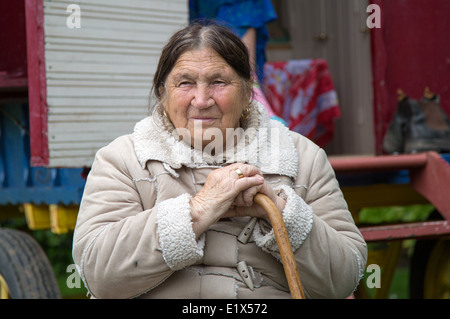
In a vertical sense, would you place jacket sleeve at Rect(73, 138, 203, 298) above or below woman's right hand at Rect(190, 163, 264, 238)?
below

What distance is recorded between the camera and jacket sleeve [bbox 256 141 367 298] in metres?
2.05

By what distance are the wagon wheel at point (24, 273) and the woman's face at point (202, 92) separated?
1781 millimetres

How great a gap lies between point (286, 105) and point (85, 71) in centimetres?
276

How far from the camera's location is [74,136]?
3.23 metres

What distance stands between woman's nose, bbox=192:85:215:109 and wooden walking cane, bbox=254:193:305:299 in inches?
16.0

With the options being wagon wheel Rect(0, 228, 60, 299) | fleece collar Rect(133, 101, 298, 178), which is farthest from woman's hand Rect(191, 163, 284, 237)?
wagon wheel Rect(0, 228, 60, 299)

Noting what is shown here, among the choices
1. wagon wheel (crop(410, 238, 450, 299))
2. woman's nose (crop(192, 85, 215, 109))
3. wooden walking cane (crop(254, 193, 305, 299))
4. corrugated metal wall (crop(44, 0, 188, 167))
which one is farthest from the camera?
wagon wheel (crop(410, 238, 450, 299))

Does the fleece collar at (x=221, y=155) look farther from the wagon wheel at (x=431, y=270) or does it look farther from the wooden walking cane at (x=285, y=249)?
the wagon wheel at (x=431, y=270)

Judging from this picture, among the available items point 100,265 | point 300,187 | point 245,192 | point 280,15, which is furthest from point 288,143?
point 280,15

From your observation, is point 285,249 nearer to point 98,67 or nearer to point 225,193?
point 225,193

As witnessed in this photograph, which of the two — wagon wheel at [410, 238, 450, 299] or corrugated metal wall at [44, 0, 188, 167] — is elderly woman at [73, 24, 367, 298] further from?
wagon wheel at [410, 238, 450, 299]

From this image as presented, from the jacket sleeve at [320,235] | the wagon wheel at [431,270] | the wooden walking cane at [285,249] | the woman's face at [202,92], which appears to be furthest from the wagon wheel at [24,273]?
the wagon wheel at [431,270]

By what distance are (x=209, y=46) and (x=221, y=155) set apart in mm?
385

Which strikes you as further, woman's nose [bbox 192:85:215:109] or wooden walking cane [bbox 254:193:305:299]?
woman's nose [bbox 192:85:215:109]
